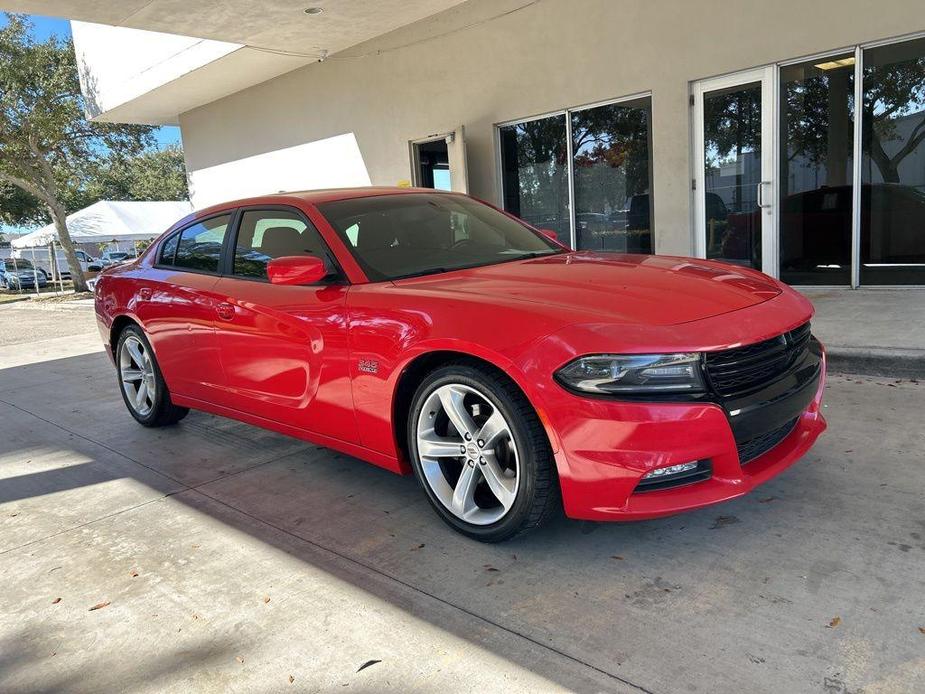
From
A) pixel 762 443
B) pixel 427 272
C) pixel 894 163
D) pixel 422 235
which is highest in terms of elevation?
pixel 894 163

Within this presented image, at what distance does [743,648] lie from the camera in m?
2.15

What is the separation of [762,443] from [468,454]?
3.81 ft

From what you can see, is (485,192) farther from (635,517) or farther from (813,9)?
(635,517)

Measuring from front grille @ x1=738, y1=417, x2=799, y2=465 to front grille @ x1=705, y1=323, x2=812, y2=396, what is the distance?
21cm

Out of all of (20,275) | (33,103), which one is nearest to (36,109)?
(33,103)

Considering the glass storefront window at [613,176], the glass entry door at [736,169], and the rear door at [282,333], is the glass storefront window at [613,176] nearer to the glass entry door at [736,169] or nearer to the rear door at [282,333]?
the glass entry door at [736,169]

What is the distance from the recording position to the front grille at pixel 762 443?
2.66m

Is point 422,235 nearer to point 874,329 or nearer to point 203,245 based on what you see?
point 203,245

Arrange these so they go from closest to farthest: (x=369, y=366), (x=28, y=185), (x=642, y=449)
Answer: (x=642, y=449) → (x=369, y=366) → (x=28, y=185)

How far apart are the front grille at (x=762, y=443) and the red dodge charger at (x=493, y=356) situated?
1cm

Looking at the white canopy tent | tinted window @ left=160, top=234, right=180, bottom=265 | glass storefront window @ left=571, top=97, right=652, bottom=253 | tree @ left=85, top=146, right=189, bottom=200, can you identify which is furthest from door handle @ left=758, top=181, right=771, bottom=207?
tree @ left=85, top=146, right=189, bottom=200

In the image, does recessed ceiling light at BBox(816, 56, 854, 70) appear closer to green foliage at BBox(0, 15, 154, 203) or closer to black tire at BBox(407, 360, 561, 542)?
black tire at BBox(407, 360, 561, 542)

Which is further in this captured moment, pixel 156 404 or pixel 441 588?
pixel 156 404

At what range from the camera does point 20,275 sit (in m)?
31.3
